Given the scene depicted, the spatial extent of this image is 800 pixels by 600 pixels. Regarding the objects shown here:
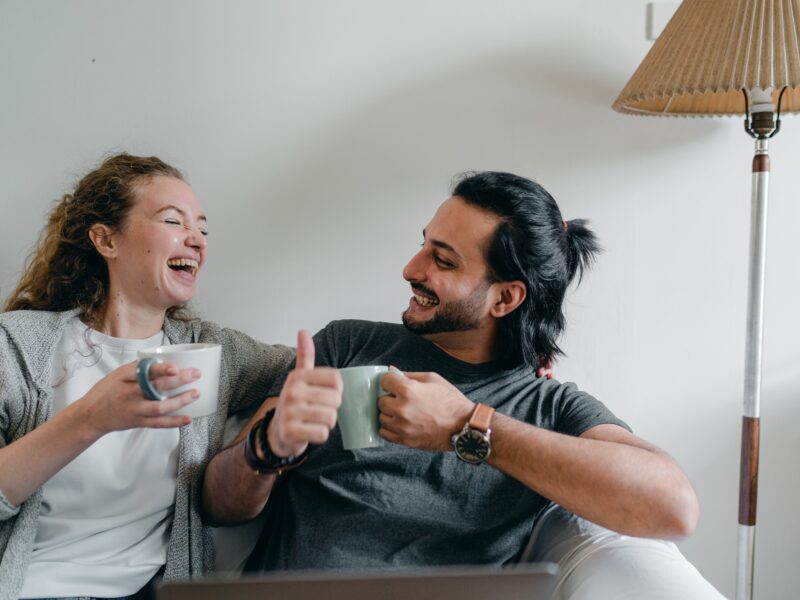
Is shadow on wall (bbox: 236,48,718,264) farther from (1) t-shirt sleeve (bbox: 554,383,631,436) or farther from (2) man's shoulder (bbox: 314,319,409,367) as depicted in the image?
(1) t-shirt sleeve (bbox: 554,383,631,436)

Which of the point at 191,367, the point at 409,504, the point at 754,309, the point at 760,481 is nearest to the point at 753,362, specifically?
the point at 754,309

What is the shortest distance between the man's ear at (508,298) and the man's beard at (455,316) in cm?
Answer: 4

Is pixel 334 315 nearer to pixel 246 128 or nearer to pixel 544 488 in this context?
pixel 246 128

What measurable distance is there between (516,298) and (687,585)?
59 cm

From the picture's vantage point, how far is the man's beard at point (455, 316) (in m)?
1.29

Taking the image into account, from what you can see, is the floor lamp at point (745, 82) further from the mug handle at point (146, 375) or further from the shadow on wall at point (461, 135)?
the mug handle at point (146, 375)

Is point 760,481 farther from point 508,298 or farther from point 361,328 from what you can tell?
point 361,328

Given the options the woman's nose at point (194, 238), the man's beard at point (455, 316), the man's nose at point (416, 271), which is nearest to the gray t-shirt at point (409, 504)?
the man's beard at point (455, 316)

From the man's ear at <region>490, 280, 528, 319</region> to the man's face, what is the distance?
30mm

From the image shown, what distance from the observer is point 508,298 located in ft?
4.44

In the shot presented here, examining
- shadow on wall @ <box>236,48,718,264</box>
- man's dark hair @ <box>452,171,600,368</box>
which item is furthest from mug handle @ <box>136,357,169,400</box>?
shadow on wall @ <box>236,48,718,264</box>

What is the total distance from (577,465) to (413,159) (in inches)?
34.0

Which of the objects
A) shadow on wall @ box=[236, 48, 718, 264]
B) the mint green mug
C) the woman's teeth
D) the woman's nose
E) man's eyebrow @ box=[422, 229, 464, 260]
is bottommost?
the mint green mug

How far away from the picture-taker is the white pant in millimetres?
975
